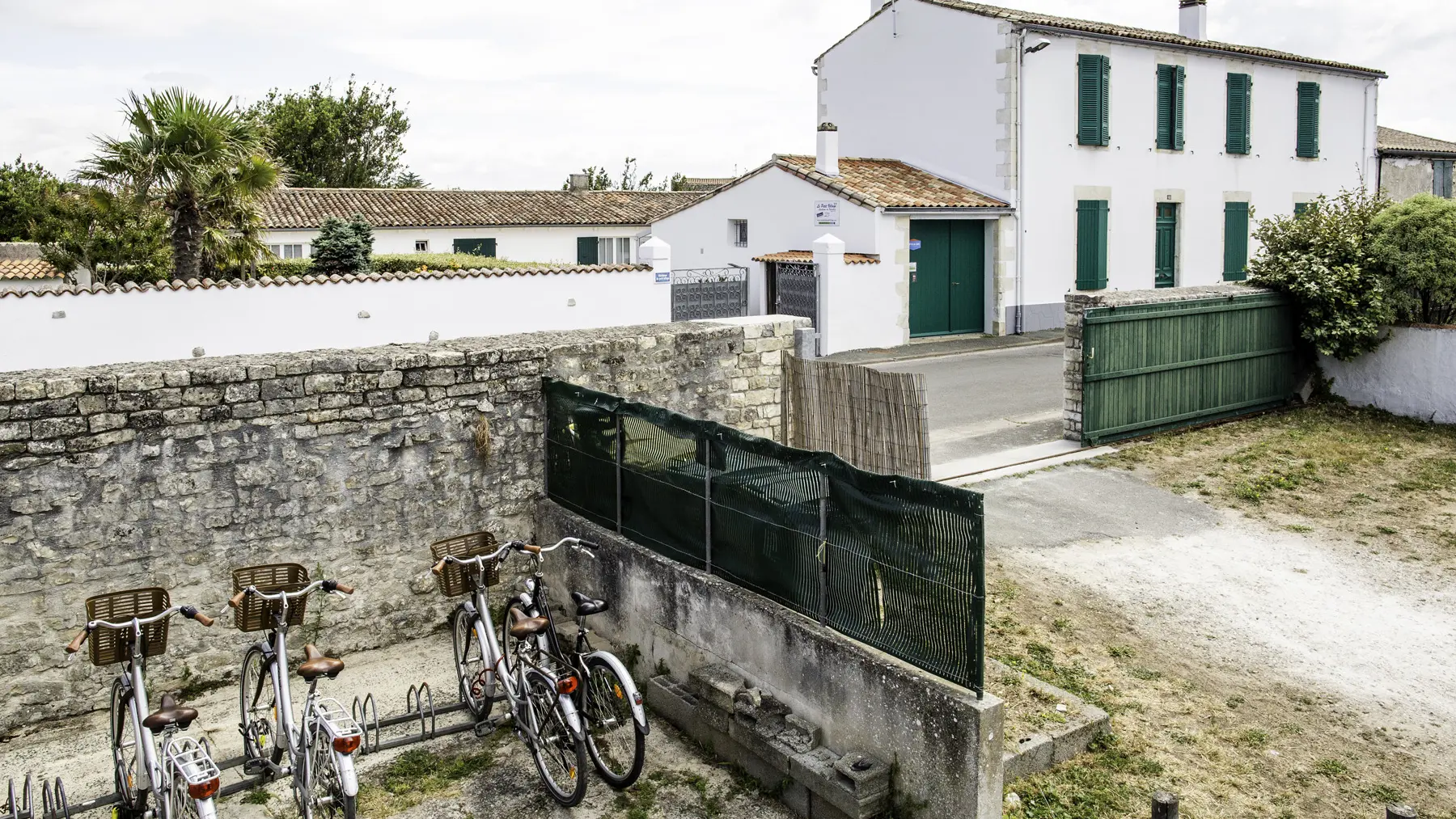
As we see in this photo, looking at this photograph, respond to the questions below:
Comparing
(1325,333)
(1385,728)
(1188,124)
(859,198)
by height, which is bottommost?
(1385,728)

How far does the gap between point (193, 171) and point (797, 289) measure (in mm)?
10401

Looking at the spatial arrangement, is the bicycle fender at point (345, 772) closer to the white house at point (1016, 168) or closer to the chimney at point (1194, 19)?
the white house at point (1016, 168)

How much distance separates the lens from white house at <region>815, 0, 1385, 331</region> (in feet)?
76.3

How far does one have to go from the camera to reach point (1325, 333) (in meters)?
14.4

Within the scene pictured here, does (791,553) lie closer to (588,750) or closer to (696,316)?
(588,750)

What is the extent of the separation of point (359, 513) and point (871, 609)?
381 centimetres

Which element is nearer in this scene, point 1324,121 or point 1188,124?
point 1188,124

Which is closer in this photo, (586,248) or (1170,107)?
(1170,107)

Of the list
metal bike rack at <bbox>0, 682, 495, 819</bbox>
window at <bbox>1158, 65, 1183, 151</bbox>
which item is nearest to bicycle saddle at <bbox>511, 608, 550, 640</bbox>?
metal bike rack at <bbox>0, 682, 495, 819</bbox>

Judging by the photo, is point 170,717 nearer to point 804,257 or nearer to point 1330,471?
point 1330,471

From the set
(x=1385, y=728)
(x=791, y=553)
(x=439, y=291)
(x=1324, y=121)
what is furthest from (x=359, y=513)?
(x=1324, y=121)

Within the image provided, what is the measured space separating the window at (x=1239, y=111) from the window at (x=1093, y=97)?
418 cm

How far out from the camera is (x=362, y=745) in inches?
246

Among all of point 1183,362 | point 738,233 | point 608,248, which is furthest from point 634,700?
point 608,248
